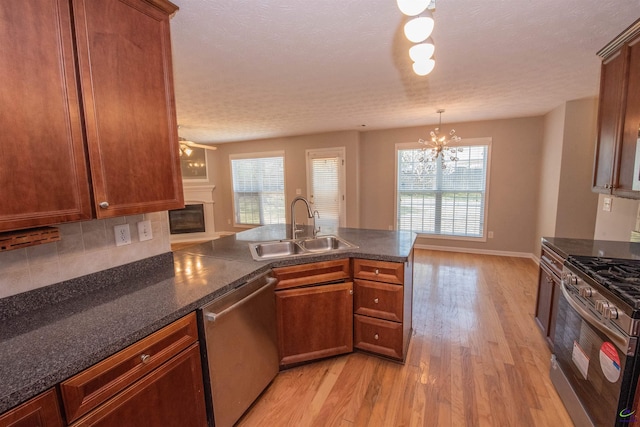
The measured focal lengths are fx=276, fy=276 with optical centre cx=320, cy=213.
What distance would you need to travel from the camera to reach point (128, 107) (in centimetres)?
129

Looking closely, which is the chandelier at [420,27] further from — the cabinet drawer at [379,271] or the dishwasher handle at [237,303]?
the dishwasher handle at [237,303]

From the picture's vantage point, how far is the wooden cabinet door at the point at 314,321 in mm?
1931

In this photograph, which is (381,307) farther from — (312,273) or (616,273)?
(616,273)

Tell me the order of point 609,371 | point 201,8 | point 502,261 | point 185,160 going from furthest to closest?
point 185,160
point 502,261
point 201,8
point 609,371

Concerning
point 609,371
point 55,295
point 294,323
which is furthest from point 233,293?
point 609,371

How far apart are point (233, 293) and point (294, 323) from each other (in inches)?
25.7

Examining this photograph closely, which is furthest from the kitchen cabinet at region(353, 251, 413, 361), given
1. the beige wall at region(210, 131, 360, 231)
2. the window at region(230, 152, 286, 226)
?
the window at region(230, 152, 286, 226)

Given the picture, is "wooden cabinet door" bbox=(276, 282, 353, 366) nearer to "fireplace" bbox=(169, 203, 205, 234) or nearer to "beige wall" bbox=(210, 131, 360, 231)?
"beige wall" bbox=(210, 131, 360, 231)

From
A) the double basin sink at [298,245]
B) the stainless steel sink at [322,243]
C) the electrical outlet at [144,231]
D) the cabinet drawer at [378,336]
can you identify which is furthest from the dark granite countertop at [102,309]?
the cabinet drawer at [378,336]

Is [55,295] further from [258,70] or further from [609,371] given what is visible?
[609,371]

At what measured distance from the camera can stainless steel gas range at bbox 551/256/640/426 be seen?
1.16 meters

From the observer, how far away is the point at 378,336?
6.82ft

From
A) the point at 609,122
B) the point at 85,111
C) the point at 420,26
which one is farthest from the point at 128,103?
the point at 609,122

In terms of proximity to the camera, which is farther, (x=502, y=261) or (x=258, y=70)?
(x=502, y=261)
